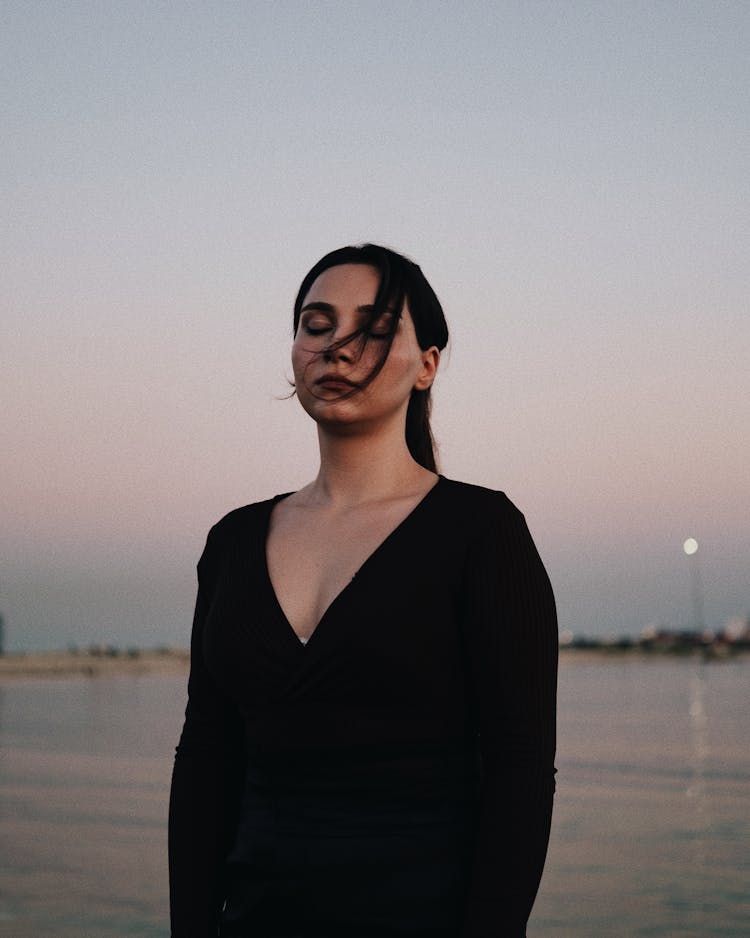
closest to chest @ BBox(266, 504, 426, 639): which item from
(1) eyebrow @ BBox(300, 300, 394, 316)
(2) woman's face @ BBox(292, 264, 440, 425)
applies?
(2) woman's face @ BBox(292, 264, 440, 425)

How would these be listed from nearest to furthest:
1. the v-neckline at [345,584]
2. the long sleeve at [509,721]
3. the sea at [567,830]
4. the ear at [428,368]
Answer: the long sleeve at [509,721] < the v-neckline at [345,584] < the ear at [428,368] < the sea at [567,830]

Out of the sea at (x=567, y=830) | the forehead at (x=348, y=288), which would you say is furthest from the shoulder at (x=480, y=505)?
the sea at (x=567, y=830)

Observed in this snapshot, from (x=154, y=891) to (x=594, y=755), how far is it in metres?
8.39

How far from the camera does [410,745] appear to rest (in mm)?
1805

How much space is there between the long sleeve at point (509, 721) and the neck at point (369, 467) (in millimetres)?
238

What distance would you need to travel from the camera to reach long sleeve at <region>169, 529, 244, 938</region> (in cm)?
201

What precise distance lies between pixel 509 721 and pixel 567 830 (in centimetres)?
873

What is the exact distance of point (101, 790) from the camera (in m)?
12.4

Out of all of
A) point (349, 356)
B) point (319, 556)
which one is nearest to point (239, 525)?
point (319, 556)

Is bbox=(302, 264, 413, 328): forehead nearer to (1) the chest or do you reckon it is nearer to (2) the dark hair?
(2) the dark hair

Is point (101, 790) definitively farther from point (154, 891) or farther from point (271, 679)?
point (271, 679)

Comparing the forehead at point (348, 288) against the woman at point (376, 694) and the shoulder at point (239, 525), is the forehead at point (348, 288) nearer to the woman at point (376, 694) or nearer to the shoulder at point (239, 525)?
the woman at point (376, 694)

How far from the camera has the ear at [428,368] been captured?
210 centimetres

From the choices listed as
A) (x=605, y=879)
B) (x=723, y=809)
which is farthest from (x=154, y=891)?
(x=723, y=809)
